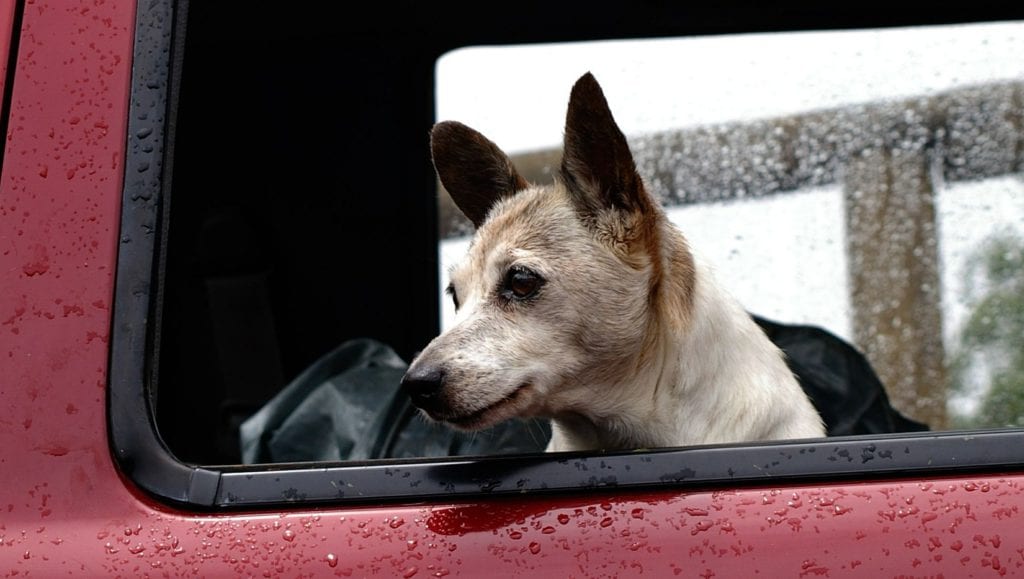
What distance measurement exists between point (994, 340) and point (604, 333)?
1.73m

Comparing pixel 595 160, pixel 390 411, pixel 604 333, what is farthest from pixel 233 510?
pixel 390 411

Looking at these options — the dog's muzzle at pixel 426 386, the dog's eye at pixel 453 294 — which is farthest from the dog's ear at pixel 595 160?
the dog's muzzle at pixel 426 386

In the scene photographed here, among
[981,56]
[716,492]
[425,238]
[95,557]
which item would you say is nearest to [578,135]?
[716,492]

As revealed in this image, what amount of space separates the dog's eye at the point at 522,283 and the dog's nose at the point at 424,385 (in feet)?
0.99

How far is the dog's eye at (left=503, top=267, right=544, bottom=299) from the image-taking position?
1953 mm

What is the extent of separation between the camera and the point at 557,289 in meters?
1.95

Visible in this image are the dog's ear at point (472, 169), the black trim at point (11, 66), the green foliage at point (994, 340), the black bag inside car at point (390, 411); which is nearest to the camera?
the black trim at point (11, 66)

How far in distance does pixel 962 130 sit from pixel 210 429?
2.12m

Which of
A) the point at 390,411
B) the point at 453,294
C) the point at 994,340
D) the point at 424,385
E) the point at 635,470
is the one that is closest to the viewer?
the point at 635,470

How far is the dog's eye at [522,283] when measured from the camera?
1953mm

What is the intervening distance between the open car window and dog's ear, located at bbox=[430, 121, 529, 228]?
736 mm

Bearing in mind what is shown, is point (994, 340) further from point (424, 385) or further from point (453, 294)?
point (424, 385)

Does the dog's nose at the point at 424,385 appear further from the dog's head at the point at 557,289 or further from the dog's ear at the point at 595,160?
the dog's ear at the point at 595,160

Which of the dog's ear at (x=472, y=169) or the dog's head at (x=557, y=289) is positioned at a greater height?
the dog's ear at (x=472, y=169)
